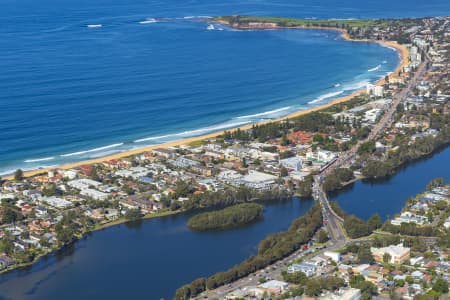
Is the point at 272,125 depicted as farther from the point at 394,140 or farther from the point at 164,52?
the point at 164,52

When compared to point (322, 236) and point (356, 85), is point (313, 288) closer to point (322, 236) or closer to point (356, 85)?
point (322, 236)

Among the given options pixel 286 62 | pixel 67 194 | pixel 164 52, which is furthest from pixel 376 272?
pixel 164 52

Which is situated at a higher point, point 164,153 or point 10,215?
point 164,153

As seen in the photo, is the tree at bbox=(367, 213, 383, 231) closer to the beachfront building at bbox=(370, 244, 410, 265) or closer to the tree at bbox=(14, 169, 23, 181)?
the beachfront building at bbox=(370, 244, 410, 265)

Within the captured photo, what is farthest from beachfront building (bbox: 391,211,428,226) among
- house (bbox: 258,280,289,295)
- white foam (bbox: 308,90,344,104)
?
white foam (bbox: 308,90,344,104)

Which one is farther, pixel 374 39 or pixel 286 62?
pixel 374 39

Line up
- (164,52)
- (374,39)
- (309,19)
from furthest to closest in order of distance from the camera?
(309,19), (374,39), (164,52)

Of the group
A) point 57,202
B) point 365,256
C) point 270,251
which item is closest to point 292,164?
point 270,251
